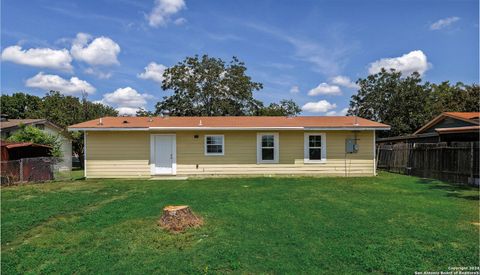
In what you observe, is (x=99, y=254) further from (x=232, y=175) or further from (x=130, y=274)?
(x=232, y=175)

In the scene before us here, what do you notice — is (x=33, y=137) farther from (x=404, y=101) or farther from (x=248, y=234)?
(x=404, y=101)

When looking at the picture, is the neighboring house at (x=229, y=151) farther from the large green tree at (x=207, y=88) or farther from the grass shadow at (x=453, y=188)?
the large green tree at (x=207, y=88)

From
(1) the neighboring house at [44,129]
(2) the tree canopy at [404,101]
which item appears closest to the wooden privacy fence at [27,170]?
(1) the neighboring house at [44,129]

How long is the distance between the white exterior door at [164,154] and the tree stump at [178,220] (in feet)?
30.5

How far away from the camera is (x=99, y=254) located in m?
4.90

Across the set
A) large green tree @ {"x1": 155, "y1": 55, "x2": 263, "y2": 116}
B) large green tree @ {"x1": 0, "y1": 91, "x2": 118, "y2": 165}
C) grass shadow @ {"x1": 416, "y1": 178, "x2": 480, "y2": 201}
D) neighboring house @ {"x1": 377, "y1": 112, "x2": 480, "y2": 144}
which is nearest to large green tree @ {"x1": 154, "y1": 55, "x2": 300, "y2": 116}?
large green tree @ {"x1": 155, "y1": 55, "x2": 263, "y2": 116}

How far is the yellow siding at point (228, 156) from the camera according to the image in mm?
15453

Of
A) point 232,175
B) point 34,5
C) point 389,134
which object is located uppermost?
point 34,5

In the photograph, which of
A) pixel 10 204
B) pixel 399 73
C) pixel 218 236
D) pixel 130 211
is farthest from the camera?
pixel 399 73

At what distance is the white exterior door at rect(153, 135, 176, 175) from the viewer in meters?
15.5

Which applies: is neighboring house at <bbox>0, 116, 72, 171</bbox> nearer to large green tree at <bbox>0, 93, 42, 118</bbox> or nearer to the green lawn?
the green lawn

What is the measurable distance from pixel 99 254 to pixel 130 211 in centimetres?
289

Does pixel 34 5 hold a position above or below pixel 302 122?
above

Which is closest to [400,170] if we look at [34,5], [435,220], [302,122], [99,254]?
[302,122]
